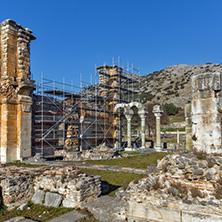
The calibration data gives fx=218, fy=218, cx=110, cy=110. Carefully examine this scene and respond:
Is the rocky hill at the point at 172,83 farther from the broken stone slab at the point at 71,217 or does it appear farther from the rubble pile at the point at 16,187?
the broken stone slab at the point at 71,217

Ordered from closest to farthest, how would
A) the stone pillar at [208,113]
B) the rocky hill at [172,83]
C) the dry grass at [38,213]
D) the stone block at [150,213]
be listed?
1. the stone block at [150,213]
2. the dry grass at [38,213]
3. the stone pillar at [208,113]
4. the rocky hill at [172,83]

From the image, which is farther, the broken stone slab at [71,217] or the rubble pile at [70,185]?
the rubble pile at [70,185]

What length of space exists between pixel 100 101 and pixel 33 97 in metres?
8.71

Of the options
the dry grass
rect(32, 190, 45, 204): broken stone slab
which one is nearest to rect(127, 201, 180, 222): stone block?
the dry grass

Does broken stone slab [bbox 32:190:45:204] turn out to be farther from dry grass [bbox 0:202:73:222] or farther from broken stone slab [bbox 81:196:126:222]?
broken stone slab [bbox 81:196:126:222]

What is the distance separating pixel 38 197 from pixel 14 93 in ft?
33.8

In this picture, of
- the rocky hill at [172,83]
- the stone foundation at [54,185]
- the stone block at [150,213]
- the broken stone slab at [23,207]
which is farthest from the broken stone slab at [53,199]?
the rocky hill at [172,83]

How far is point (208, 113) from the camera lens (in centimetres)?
634

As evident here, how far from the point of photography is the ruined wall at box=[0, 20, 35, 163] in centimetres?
1450

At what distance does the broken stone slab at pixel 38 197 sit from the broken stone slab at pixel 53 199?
0.21 meters

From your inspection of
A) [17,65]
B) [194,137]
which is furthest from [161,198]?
[17,65]

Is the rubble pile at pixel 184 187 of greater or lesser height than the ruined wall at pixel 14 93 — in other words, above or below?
below

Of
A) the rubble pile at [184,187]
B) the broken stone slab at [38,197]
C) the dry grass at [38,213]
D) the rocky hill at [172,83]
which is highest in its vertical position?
the rocky hill at [172,83]

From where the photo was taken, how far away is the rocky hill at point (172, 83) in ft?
203
